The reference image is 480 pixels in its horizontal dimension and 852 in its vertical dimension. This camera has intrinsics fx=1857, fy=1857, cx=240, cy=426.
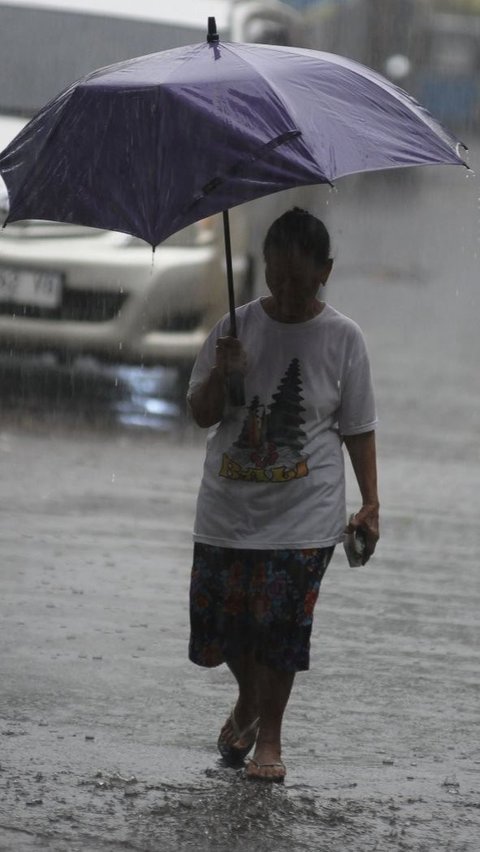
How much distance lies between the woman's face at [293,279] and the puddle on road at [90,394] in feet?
19.4

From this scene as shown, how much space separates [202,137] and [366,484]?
1.01 meters

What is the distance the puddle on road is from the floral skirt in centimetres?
582

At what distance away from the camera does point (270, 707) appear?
4785 millimetres

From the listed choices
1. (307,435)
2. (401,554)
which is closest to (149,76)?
(307,435)

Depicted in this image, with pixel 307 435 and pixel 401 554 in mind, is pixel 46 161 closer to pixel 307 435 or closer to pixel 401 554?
pixel 307 435

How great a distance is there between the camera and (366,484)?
473 cm

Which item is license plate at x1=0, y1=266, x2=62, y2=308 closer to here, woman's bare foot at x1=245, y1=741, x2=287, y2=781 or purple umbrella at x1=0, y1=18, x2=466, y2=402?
purple umbrella at x1=0, y1=18, x2=466, y2=402

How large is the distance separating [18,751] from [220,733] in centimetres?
54

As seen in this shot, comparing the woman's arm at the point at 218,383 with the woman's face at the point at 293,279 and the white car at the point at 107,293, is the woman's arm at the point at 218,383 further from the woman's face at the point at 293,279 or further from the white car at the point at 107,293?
the white car at the point at 107,293

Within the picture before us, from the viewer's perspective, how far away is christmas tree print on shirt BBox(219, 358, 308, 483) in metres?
4.66

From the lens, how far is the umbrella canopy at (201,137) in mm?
4230

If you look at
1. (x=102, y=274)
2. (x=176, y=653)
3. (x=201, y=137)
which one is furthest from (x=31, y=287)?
(x=201, y=137)

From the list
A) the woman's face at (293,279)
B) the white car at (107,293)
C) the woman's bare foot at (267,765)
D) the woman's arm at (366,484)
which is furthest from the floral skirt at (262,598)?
the white car at (107,293)

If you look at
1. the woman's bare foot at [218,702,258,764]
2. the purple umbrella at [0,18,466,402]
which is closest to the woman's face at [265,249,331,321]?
the purple umbrella at [0,18,466,402]
